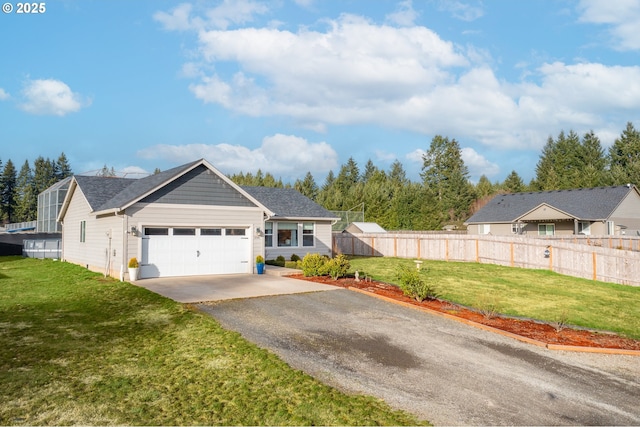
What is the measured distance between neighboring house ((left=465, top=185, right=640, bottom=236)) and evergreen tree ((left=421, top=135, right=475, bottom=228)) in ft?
96.8

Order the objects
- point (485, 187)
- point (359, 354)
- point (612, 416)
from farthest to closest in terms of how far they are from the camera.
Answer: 1. point (485, 187)
2. point (359, 354)
3. point (612, 416)

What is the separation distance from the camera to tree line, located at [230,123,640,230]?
54.7 meters

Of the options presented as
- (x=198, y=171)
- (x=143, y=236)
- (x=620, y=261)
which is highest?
(x=198, y=171)

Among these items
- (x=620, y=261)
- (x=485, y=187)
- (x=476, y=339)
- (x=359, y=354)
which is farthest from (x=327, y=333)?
(x=485, y=187)

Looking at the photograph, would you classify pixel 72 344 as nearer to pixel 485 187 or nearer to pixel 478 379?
pixel 478 379

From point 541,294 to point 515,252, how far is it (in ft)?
27.0

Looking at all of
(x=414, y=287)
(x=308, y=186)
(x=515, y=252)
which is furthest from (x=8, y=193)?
(x=414, y=287)

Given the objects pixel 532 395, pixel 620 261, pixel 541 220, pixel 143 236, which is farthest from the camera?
pixel 541 220

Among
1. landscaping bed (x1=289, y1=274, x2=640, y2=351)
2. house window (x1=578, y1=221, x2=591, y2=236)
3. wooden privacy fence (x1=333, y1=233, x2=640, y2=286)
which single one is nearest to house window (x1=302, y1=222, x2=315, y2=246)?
wooden privacy fence (x1=333, y1=233, x2=640, y2=286)

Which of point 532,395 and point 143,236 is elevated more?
point 143,236

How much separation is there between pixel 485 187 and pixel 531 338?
7519 centimetres

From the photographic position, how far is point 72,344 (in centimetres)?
852

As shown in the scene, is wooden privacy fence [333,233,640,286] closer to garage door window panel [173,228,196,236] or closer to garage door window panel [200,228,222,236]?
garage door window panel [200,228,222,236]

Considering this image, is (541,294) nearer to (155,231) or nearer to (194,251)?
(194,251)
